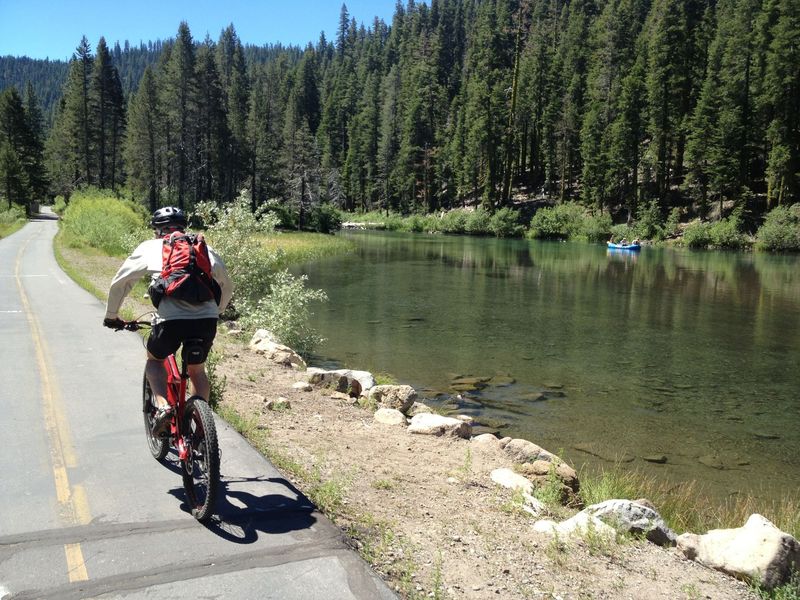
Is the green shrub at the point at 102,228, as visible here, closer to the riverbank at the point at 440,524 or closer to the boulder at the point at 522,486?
the riverbank at the point at 440,524

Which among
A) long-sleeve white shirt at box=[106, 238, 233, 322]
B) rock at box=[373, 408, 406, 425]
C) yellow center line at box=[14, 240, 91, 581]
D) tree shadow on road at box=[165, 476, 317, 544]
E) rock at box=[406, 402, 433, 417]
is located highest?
long-sleeve white shirt at box=[106, 238, 233, 322]

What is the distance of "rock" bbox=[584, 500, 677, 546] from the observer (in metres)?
5.45

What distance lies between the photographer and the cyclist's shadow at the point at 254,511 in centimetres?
488

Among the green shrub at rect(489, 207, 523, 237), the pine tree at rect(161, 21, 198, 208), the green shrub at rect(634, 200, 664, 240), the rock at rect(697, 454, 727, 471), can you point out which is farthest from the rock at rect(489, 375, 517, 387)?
the green shrub at rect(489, 207, 523, 237)

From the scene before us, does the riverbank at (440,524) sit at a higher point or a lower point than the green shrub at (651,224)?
lower

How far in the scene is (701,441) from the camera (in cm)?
1130

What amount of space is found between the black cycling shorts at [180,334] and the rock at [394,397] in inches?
225

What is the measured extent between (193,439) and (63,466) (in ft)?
5.91

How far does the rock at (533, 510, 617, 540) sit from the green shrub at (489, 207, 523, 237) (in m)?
73.0

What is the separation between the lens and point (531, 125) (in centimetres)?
9469

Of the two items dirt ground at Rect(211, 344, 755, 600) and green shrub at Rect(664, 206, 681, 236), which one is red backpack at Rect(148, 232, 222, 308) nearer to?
dirt ground at Rect(211, 344, 755, 600)

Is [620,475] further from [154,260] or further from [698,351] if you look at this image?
[698,351]

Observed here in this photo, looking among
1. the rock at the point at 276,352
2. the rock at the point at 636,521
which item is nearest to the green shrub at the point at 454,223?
the rock at the point at 276,352

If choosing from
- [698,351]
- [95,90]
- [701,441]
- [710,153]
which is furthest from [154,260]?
[95,90]
